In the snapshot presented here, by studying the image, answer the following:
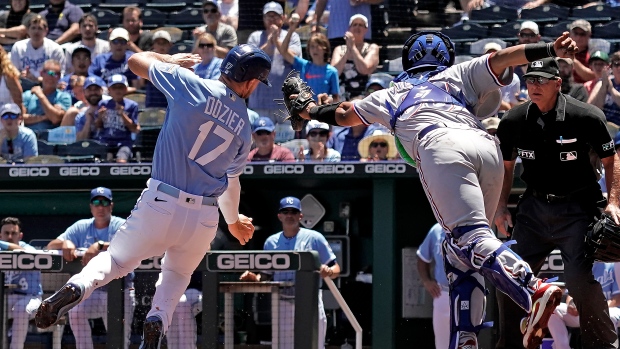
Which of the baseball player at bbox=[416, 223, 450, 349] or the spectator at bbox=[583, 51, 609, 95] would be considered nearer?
the baseball player at bbox=[416, 223, 450, 349]

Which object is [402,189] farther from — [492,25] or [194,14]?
[194,14]

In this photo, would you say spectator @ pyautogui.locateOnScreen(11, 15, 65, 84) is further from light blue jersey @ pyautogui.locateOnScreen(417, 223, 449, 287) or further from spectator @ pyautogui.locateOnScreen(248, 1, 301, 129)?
light blue jersey @ pyautogui.locateOnScreen(417, 223, 449, 287)

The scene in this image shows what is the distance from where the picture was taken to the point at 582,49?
427 inches

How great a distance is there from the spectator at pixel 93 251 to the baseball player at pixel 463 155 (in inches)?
81.1

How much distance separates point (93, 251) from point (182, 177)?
2197 mm

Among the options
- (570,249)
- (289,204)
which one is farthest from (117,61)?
(570,249)

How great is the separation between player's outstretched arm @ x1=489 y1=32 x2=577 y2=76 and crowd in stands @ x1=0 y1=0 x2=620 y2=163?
391 centimetres

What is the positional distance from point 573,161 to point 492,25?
20.4ft

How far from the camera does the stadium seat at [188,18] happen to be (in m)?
13.6

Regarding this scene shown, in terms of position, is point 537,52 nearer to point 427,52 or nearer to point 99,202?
point 427,52

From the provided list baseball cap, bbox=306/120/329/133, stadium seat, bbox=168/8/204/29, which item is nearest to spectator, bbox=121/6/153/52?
stadium seat, bbox=168/8/204/29

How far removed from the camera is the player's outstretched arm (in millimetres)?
5230

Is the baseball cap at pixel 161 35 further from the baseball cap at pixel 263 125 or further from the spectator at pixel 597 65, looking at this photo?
the spectator at pixel 597 65

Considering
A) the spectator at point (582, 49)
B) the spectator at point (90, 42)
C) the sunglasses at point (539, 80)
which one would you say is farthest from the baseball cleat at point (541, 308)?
the spectator at point (90, 42)
